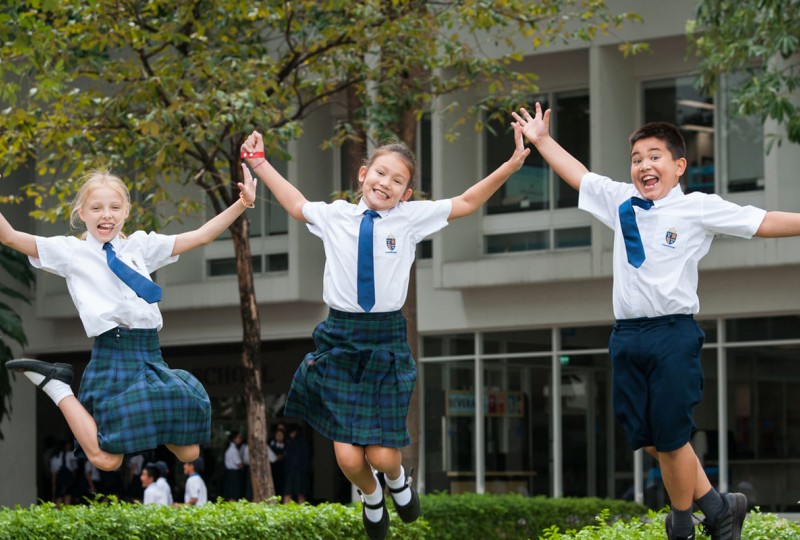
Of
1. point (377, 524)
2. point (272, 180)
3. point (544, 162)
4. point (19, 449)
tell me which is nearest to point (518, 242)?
point (544, 162)

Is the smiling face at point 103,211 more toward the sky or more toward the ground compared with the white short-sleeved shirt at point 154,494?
more toward the sky

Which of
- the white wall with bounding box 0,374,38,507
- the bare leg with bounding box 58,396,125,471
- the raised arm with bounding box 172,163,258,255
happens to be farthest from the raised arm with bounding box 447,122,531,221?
the white wall with bounding box 0,374,38,507

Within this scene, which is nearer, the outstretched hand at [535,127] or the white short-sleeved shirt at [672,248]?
the white short-sleeved shirt at [672,248]

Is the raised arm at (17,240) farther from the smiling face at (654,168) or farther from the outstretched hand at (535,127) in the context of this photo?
the smiling face at (654,168)

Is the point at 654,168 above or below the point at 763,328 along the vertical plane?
above

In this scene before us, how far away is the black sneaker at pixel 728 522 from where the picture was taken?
7496mm

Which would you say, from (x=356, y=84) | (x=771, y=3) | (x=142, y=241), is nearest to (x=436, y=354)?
(x=356, y=84)

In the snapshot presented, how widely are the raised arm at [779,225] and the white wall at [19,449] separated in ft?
78.0

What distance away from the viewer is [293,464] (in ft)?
80.0

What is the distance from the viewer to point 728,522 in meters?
7.52

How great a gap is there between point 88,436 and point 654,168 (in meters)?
3.28

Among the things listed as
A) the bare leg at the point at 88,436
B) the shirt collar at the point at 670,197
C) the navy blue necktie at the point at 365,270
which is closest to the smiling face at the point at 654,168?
the shirt collar at the point at 670,197

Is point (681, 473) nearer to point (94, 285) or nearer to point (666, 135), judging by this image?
point (666, 135)

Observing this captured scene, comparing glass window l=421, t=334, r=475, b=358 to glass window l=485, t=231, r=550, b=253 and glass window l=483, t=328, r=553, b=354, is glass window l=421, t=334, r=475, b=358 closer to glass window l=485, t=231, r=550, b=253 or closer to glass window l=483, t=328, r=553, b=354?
glass window l=483, t=328, r=553, b=354
